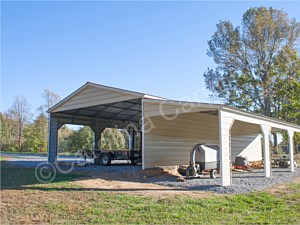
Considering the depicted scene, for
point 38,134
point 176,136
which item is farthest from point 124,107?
point 38,134

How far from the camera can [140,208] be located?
6188 millimetres

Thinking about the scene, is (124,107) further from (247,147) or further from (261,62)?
(261,62)

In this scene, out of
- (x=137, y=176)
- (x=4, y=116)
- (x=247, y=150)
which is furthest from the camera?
(x=4, y=116)

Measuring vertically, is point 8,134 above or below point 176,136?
above

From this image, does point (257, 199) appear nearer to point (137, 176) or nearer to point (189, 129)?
point (137, 176)

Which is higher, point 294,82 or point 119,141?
point 294,82

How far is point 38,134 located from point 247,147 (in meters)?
27.4

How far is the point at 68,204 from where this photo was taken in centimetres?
654

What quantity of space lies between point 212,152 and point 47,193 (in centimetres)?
690

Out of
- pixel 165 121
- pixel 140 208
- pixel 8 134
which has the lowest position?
pixel 140 208

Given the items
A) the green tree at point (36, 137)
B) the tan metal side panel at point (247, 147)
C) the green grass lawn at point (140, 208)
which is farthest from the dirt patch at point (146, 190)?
the green tree at point (36, 137)

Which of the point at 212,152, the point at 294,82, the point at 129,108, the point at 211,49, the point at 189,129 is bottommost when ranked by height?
the point at 212,152

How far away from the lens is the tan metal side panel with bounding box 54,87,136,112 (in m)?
13.7

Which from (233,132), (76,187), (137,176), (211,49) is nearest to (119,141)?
(211,49)
